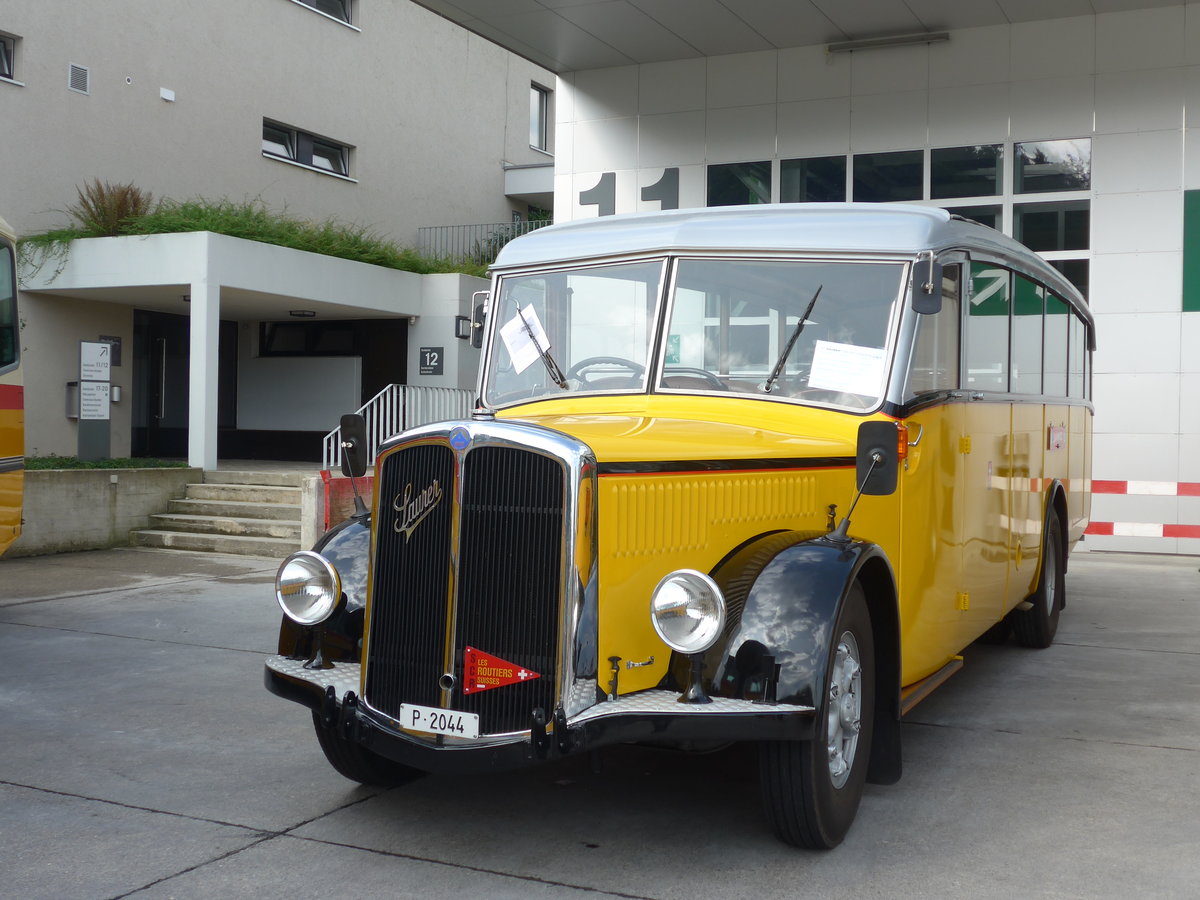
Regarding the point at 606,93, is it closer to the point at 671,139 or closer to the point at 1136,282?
the point at 671,139

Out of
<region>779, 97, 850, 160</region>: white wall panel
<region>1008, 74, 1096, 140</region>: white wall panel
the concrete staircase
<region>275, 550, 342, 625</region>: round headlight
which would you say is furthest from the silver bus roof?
<region>779, 97, 850, 160</region>: white wall panel

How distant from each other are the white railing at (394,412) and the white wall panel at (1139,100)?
8275mm

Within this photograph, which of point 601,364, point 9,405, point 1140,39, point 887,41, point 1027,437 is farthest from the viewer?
point 887,41

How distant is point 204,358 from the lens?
616 inches

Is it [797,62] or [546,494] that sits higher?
[797,62]

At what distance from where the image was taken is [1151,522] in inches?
518

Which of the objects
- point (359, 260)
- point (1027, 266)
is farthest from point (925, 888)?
point (359, 260)

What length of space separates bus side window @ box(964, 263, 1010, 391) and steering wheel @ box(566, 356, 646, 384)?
63.1 inches

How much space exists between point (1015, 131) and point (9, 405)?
1063 cm

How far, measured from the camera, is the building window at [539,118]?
29625mm

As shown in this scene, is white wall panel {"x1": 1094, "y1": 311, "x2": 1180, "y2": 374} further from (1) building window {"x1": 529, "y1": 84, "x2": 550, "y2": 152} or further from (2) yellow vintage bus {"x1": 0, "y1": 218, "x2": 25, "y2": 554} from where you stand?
(1) building window {"x1": 529, "y1": 84, "x2": 550, "y2": 152}

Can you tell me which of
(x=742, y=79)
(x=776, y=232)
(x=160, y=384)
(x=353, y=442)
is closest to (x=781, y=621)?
(x=353, y=442)

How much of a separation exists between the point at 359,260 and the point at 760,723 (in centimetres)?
1612

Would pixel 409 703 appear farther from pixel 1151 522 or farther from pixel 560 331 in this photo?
pixel 1151 522
